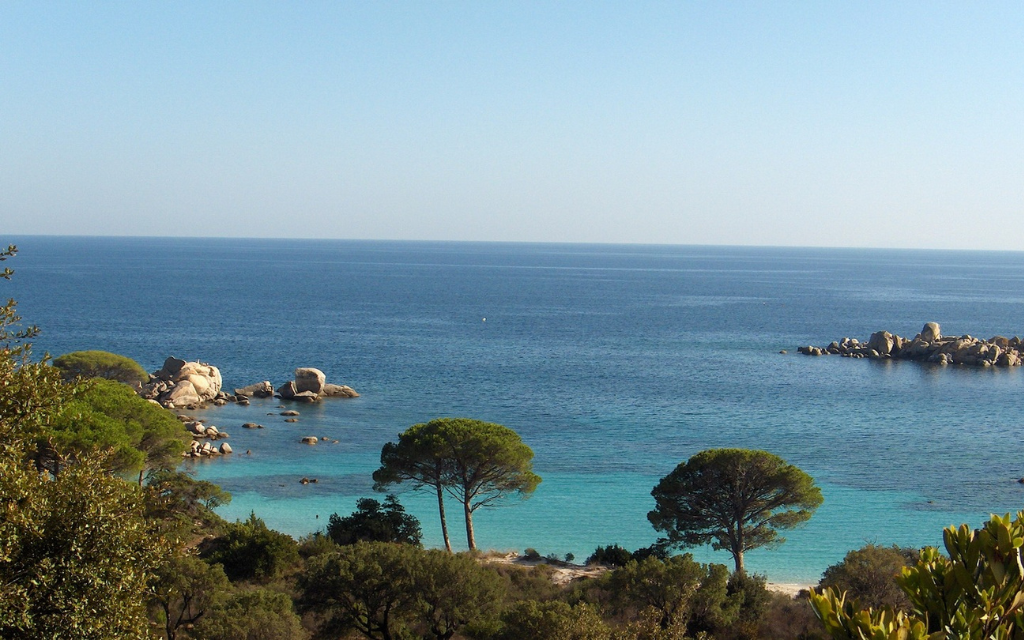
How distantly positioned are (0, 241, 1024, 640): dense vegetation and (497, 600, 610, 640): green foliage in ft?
0.13

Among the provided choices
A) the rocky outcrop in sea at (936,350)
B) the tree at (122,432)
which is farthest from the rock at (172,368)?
the rocky outcrop in sea at (936,350)

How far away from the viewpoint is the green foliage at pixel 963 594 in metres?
5.48

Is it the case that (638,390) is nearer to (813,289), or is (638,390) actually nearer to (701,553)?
(701,553)

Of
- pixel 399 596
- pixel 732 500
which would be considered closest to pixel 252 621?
pixel 399 596

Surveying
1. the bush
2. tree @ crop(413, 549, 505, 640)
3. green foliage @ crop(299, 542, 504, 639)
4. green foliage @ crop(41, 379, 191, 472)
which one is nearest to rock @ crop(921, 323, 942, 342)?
the bush

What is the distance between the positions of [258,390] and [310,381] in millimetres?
4052

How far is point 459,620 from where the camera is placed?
19.1 m

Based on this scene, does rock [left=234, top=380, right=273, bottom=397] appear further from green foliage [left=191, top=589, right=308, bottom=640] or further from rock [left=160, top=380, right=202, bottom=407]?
green foliage [left=191, top=589, right=308, bottom=640]

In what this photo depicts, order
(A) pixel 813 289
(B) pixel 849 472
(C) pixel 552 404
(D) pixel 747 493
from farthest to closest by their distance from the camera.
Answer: (A) pixel 813 289 < (C) pixel 552 404 < (B) pixel 849 472 < (D) pixel 747 493

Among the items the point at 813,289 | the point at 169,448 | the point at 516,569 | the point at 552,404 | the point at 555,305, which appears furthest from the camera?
the point at 813,289

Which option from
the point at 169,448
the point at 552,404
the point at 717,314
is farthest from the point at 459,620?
the point at 717,314

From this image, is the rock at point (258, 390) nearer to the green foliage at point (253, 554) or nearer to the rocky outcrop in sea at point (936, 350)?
the green foliage at point (253, 554)

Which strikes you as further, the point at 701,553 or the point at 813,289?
the point at 813,289

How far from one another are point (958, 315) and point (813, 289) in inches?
2059
